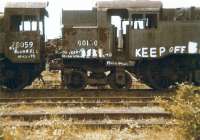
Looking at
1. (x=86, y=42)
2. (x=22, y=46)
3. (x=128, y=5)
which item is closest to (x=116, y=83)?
(x=86, y=42)

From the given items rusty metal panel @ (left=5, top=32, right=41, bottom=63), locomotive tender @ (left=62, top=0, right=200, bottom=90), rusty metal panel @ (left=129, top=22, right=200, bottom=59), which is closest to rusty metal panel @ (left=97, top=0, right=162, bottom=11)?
locomotive tender @ (left=62, top=0, right=200, bottom=90)

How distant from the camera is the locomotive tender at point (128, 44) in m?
21.2

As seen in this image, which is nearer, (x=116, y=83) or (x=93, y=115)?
(x=93, y=115)

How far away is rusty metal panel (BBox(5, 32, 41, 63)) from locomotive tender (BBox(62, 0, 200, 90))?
36.4 inches

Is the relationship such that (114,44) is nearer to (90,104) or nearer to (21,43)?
(21,43)

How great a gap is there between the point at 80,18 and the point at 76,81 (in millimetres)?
2063

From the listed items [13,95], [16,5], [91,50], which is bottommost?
[13,95]

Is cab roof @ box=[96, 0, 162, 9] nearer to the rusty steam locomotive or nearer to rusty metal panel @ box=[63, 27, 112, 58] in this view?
the rusty steam locomotive

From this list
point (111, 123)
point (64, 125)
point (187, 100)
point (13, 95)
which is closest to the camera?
point (187, 100)

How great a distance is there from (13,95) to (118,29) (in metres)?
4.10

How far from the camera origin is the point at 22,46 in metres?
21.5

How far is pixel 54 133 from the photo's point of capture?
Result: 10594 millimetres

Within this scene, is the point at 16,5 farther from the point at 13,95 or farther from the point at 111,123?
the point at 111,123

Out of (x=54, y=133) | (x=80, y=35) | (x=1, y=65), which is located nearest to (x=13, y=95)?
(x=1, y=65)
